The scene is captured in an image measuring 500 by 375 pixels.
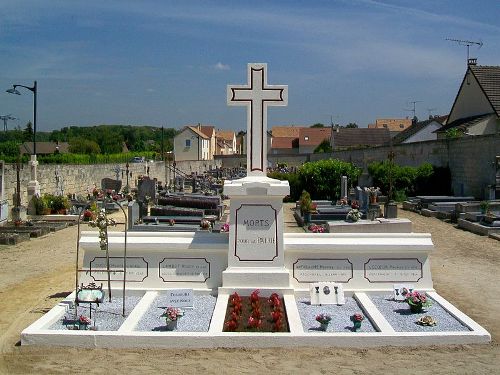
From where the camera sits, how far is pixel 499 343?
6793 mm

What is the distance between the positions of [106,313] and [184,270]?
4.44 ft

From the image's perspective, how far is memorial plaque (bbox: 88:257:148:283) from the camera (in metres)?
8.63

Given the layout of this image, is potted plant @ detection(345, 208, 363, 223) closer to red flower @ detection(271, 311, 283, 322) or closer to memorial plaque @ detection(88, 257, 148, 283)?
memorial plaque @ detection(88, 257, 148, 283)

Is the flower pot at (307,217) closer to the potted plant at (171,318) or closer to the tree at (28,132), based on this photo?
the potted plant at (171,318)

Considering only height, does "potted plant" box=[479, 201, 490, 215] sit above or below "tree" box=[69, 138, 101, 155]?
below

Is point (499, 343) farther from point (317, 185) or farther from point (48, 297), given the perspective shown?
point (317, 185)

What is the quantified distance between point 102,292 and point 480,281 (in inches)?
251

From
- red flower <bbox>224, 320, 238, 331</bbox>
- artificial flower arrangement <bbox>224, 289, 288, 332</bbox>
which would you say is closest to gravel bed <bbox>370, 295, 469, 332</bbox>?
artificial flower arrangement <bbox>224, 289, 288, 332</bbox>

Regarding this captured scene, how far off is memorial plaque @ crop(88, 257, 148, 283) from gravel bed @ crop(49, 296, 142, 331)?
313 millimetres

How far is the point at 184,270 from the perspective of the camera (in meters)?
8.64

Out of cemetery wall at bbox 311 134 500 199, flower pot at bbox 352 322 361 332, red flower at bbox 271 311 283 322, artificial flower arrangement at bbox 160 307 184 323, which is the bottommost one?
flower pot at bbox 352 322 361 332

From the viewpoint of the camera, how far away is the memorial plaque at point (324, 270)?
859 centimetres

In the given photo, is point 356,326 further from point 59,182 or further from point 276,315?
point 59,182

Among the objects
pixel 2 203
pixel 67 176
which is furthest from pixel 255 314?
pixel 67 176
